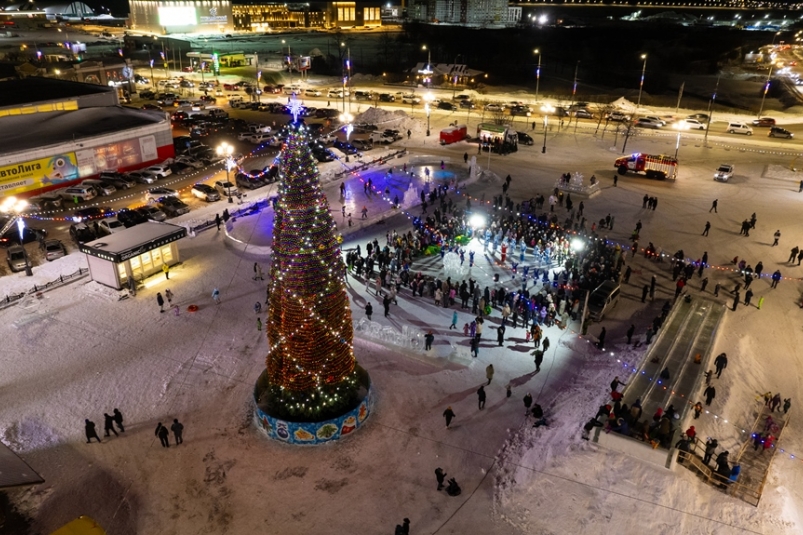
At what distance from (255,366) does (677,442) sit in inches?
450

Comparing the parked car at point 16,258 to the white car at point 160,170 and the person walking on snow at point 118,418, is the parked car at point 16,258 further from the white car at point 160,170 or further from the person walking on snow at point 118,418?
the white car at point 160,170

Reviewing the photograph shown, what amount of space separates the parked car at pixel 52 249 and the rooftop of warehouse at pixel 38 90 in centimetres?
1688

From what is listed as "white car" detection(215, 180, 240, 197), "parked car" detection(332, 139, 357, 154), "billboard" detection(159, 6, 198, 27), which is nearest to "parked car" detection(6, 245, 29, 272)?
"white car" detection(215, 180, 240, 197)

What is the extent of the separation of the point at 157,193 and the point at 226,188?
3.75m

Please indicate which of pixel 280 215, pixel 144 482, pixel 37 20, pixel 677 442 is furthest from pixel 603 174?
pixel 37 20

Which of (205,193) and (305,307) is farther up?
(305,307)

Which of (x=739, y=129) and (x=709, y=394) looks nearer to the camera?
(x=709, y=394)

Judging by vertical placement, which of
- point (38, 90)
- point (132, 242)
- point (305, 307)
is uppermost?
point (38, 90)

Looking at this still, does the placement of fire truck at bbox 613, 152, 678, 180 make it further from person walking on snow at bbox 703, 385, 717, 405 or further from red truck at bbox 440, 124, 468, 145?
person walking on snow at bbox 703, 385, 717, 405

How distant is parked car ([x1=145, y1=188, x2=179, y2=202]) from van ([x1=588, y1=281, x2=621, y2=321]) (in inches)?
874

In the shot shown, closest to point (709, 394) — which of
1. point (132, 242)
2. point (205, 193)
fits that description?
point (132, 242)

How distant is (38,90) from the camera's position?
131 ft

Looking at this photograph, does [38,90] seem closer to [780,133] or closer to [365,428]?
[365,428]

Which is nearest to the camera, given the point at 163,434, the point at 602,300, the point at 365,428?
the point at 163,434
